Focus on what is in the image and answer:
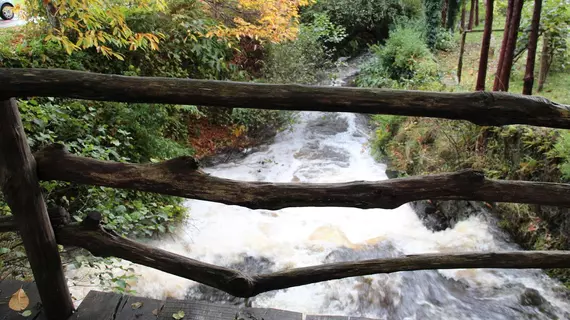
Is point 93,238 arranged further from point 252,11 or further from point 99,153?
point 252,11

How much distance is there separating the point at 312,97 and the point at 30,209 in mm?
1271

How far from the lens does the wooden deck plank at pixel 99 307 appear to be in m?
2.01

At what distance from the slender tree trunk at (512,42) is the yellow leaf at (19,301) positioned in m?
5.36

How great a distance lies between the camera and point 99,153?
3.90 m

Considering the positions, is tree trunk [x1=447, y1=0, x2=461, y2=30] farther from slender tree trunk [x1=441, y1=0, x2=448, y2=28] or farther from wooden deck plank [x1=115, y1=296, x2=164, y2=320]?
wooden deck plank [x1=115, y1=296, x2=164, y2=320]

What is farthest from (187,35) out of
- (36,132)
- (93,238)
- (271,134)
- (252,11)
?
(93,238)

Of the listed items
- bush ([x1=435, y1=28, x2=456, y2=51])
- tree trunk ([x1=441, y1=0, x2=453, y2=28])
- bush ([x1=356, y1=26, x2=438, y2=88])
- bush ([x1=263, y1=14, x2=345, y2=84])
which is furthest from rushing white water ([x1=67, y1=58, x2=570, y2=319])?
tree trunk ([x1=441, y1=0, x2=453, y2=28])

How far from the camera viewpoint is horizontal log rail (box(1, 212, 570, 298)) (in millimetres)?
1818

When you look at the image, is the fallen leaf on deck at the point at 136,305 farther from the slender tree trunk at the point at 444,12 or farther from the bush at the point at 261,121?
the slender tree trunk at the point at 444,12

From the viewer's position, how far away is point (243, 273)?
1.81 meters

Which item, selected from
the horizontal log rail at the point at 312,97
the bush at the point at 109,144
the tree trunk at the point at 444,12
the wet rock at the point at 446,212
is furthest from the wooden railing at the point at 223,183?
the tree trunk at the point at 444,12

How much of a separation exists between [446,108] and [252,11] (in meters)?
6.37

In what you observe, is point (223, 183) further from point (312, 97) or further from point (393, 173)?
point (393, 173)

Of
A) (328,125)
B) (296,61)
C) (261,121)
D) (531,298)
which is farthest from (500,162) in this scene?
(296,61)
